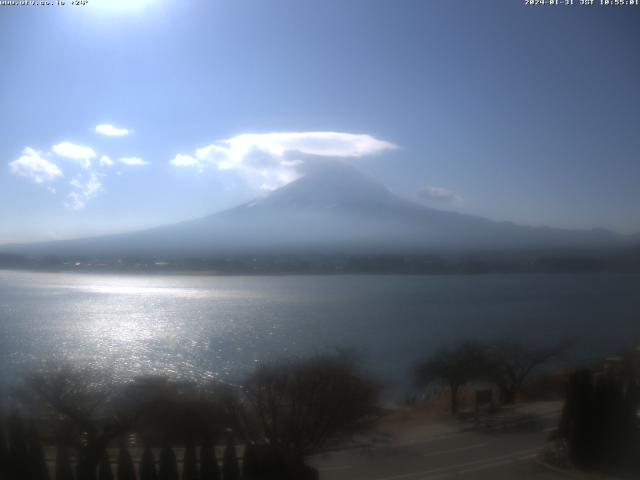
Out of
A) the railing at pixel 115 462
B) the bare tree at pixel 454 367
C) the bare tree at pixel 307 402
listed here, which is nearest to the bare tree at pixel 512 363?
the bare tree at pixel 454 367

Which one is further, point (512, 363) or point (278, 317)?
point (512, 363)

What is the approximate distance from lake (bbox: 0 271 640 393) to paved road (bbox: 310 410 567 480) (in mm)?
594

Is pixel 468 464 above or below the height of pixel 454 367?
below

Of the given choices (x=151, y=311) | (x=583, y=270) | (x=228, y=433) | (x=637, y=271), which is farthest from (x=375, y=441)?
(x=637, y=271)

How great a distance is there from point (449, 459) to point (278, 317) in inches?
75.7

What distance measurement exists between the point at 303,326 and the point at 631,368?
3.24 metres

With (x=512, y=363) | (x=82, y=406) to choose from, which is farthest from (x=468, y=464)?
(x=82, y=406)

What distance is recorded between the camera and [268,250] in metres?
6.26

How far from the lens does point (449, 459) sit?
14.5 feet

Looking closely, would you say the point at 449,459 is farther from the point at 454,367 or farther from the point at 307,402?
the point at 307,402

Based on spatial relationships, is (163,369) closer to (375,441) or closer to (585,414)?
(375,441)

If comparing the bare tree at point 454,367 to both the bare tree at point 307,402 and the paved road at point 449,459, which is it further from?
the bare tree at point 307,402

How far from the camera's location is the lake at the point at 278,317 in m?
4.57

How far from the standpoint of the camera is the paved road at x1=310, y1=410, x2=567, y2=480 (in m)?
4.15
